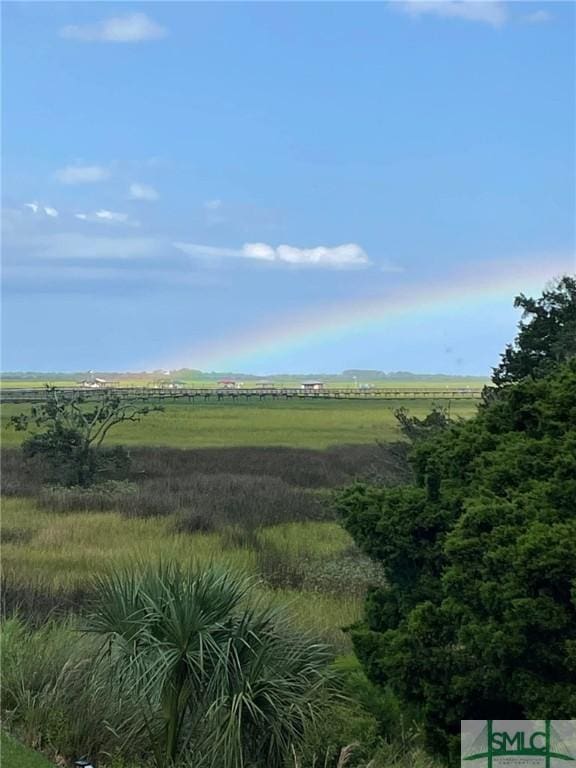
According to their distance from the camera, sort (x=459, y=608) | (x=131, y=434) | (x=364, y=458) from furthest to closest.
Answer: (x=131, y=434), (x=364, y=458), (x=459, y=608)

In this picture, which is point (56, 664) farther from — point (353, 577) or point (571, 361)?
point (353, 577)

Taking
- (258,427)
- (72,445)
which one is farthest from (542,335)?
(258,427)

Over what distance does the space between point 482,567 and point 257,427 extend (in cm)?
5307

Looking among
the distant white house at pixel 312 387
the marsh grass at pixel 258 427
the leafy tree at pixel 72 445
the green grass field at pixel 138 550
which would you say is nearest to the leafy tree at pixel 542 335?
the green grass field at pixel 138 550

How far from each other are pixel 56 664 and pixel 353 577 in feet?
20.0

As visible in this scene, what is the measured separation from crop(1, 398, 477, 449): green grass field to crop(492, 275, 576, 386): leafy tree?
65.0 feet

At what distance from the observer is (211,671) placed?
6.98 meters

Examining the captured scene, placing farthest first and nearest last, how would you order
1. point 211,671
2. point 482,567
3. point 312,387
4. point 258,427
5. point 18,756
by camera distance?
point 312,387 → point 258,427 → point 211,671 → point 18,756 → point 482,567

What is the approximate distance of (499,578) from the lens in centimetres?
528

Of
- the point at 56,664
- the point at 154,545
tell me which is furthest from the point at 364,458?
the point at 56,664

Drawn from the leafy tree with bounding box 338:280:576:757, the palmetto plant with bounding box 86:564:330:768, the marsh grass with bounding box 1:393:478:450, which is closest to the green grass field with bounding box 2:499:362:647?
the palmetto plant with bounding box 86:564:330:768

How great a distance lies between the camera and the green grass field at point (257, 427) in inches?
1806

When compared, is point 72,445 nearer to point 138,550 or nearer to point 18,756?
point 138,550

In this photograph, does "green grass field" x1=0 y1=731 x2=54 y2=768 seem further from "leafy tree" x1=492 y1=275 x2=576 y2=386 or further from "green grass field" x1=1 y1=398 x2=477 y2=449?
"green grass field" x1=1 y1=398 x2=477 y2=449
